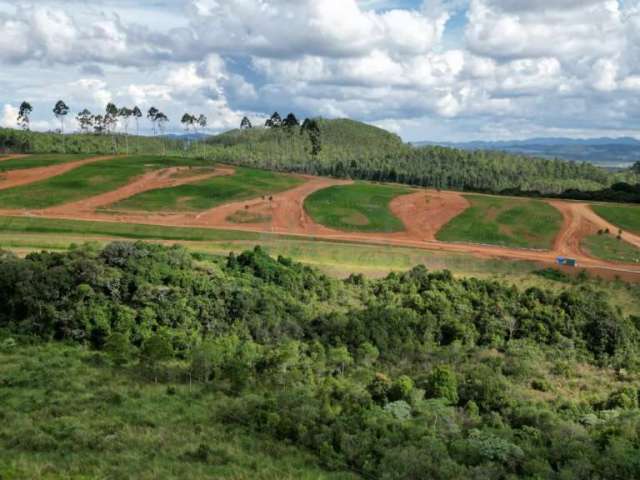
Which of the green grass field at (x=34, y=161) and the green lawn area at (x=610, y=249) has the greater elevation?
the green grass field at (x=34, y=161)

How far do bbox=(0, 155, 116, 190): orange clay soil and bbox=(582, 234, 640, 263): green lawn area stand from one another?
58995mm

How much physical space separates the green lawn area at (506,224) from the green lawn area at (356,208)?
6008 millimetres

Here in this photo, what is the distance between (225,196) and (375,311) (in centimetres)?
4035

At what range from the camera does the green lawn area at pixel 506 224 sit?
51.7 m

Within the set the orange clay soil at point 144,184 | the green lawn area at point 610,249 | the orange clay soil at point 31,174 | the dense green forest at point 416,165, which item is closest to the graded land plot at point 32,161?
the orange clay soil at point 31,174

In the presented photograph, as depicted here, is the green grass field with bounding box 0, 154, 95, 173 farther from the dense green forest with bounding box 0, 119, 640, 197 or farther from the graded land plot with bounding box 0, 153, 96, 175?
the dense green forest with bounding box 0, 119, 640, 197

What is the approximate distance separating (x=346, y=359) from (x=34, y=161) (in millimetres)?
70498

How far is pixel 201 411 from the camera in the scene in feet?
56.1

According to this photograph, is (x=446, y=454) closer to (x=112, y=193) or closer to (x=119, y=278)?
(x=119, y=278)

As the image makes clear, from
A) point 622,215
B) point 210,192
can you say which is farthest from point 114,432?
point 622,215

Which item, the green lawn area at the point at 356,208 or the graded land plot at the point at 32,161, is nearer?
the green lawn area at the point at 356,208

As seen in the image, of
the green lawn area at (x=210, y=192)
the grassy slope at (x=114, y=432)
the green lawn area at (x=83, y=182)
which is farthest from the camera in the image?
the green lawn area at (x=83, y=182)

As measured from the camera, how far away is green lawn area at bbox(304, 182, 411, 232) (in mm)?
55375

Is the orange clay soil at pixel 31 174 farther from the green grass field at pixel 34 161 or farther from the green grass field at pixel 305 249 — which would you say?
the green grass field at pixel 305 249
